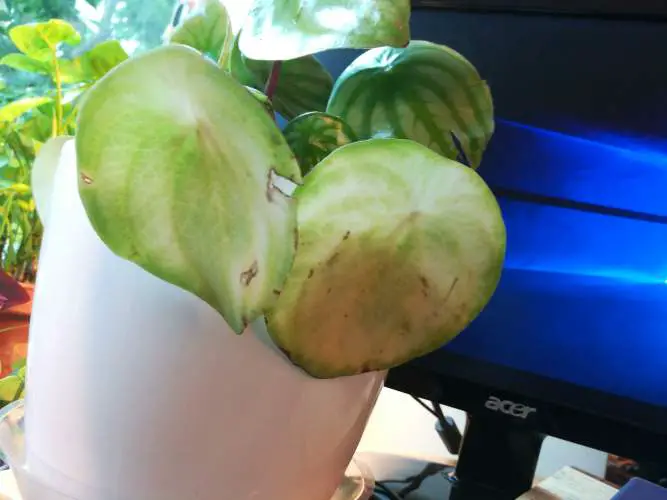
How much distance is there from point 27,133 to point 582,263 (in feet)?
1.58

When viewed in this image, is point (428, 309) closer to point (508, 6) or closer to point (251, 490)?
point (251, 490)

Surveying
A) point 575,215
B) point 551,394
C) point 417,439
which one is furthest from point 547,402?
point 417,439

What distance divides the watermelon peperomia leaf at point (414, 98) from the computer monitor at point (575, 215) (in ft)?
0.61

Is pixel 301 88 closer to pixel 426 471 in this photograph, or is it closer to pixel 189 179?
pixel 189 179

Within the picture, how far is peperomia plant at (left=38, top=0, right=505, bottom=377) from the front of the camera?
22 centimetres

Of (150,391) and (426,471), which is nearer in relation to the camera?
(150,391)

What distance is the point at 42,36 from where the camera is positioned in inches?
23.6

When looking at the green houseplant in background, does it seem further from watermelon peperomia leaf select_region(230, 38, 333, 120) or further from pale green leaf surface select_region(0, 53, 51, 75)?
watermelon peperomia leaf select_region(230, 38, 333, 120)

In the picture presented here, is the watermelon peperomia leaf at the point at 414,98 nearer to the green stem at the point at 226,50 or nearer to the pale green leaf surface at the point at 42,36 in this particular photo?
the green stem at the point at 226,50

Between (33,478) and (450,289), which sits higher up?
(450,289)

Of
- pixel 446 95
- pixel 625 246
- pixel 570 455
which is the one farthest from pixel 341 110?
pixel 570 455

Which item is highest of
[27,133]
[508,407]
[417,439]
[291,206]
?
[291,206]

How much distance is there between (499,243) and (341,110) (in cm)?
11

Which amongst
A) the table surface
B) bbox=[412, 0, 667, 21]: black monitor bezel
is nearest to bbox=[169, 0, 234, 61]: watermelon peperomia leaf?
bbox=[412, 0, 667, 21]: black monitor bezel
